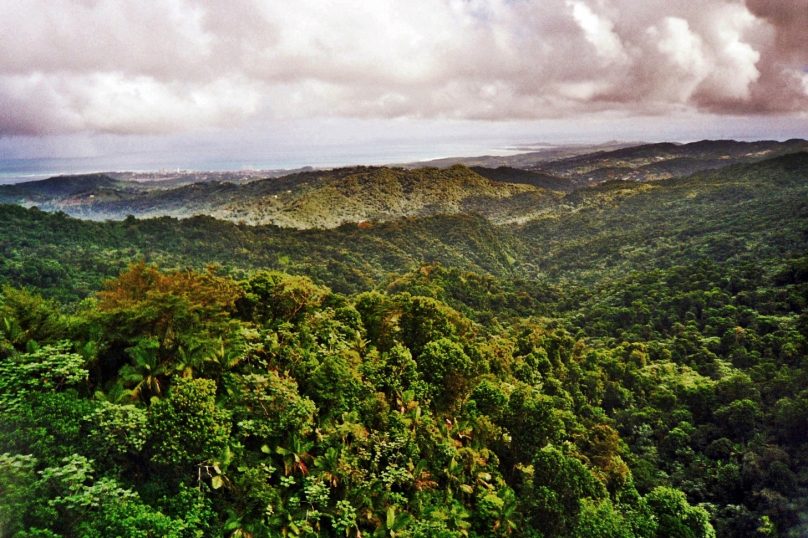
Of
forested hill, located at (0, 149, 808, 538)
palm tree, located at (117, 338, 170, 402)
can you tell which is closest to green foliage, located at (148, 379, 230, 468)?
forested hill, located at (0, 149, 808, 538)

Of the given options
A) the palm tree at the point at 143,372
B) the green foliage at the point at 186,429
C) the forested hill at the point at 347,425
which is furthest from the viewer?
the palm tree at the point at 143,372

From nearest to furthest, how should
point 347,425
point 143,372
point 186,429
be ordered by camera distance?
point 186,429, point 143,372, point 347,425

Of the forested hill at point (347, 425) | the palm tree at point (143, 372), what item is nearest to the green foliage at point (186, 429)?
the forested hill at point (347, 425)

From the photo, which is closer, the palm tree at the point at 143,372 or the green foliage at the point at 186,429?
the green foliage at the point at 186,429

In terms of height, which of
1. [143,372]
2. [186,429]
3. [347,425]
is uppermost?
[143,372]

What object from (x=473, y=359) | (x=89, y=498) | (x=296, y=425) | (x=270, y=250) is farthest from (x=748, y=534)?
(x=270, y=250)

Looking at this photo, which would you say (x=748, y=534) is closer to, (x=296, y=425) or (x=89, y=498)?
(x=296, y=425)

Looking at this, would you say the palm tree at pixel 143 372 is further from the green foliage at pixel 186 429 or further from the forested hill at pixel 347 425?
the green foliage at pixel 186 429

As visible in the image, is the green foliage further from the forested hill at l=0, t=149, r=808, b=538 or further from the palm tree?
the palm tree

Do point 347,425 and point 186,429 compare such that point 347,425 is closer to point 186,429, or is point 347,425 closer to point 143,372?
point 186,429

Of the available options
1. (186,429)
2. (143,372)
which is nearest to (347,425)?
(186,429)

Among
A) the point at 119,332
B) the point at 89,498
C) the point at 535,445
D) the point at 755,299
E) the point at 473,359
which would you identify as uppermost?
the point at 119,332
